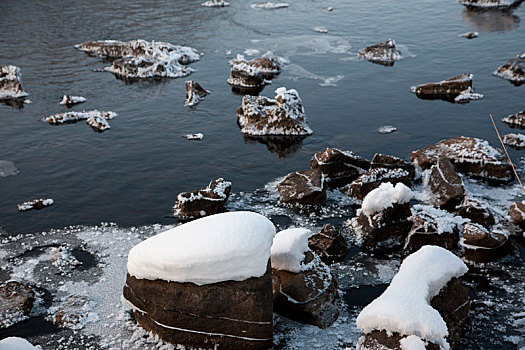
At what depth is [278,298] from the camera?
14.1m

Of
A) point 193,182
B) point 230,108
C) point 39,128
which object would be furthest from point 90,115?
point 193,182

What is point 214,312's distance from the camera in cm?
1257

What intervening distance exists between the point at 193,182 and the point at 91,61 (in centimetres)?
2038

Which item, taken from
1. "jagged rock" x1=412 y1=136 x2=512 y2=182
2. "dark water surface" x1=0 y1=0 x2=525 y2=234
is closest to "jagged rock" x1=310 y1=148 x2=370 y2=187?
"dark water surface" x1=0 y1=0 x2=525 y2=234

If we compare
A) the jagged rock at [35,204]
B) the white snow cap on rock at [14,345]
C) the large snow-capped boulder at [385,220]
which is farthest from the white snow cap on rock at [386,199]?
the jagged rock at [35,204]

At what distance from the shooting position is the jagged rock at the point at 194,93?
30.5 meters

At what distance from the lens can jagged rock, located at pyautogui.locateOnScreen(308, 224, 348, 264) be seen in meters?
16.7

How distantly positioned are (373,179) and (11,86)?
24071mm

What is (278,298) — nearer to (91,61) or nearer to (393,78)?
(393,78)

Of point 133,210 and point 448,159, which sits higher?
point 448,159

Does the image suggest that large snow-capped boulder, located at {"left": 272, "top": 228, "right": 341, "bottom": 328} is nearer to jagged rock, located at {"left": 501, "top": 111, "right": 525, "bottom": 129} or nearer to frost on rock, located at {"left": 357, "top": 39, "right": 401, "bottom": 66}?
jagged rock, located at {"left": 501, "top": 111, "right": 525, "bottom": 129}

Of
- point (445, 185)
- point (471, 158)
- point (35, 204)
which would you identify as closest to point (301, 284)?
point (445, 185)

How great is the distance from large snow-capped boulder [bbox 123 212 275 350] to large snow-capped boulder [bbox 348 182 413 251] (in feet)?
18.2

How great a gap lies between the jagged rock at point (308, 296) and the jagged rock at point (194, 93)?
17872mm
